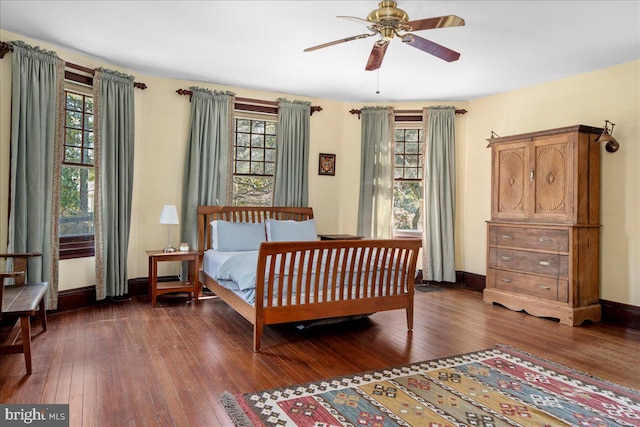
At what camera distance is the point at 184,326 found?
3.92 m

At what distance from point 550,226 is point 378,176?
2499mm

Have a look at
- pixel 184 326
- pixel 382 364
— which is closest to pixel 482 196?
pixel 382 364

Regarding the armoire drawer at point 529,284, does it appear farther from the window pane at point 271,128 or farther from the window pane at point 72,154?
the window pane at point 72,154

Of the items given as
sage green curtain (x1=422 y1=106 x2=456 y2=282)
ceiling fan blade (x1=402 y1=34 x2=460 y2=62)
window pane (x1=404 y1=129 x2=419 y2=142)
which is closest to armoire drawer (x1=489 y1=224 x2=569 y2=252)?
sage green curtain (x1=422 y1=106 x2=456 y2=282)

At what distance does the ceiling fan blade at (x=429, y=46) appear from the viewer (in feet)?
9.97

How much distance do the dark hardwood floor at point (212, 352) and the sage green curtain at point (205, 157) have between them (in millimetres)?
1221

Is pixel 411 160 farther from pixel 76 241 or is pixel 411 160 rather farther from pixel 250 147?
pixel 76 241

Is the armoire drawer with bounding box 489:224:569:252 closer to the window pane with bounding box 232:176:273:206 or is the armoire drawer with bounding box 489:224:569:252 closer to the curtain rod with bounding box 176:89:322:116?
the window pane with bounding box 232:176:273:206

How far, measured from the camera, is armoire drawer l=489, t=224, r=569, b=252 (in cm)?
436

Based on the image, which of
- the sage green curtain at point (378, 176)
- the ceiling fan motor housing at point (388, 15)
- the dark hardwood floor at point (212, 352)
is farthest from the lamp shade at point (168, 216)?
the ceiling fan motor housing at point (388, 15)

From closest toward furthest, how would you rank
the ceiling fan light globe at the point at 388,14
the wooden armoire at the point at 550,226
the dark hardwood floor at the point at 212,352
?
1. the dark hardwood floor at the point at 212,352
2. the ceiling fan light globe at the point at 388,14
3. the wooden armoire at the point at 550,226

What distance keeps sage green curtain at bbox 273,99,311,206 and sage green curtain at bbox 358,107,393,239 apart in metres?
0.91

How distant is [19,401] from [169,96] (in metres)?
3.99

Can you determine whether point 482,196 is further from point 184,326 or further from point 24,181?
point 24,181
